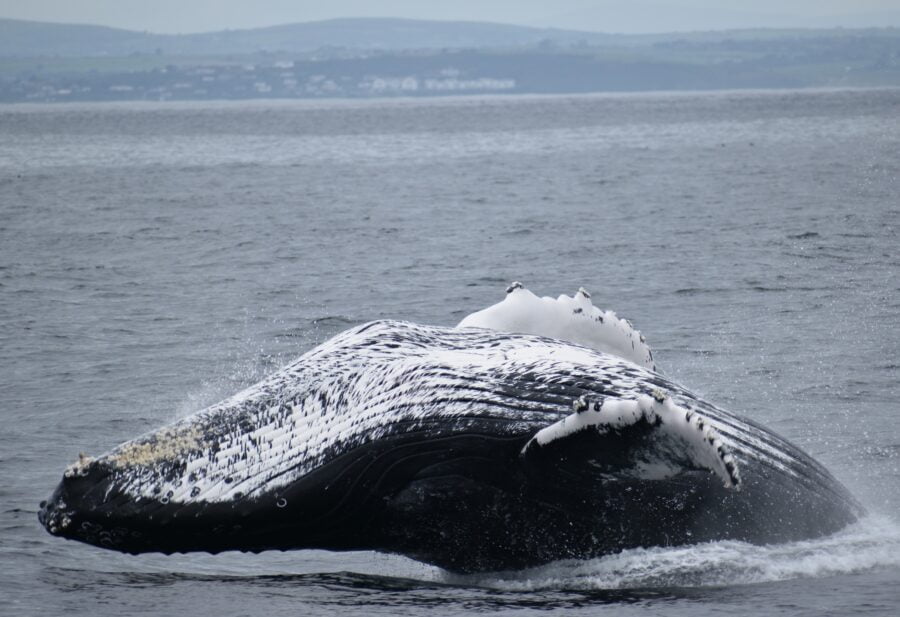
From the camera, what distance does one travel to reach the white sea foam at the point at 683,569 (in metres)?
7.17

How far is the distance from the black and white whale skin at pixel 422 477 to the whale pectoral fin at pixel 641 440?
0.50ft

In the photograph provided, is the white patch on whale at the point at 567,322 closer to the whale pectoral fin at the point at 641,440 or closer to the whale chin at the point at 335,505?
the whale chin at the point at 335,505

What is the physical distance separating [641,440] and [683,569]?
1.19 meters


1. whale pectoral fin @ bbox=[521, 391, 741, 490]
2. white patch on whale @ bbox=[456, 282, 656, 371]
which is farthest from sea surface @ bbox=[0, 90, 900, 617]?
white patch on whale @ bbox=[456, 282, 656, 371]

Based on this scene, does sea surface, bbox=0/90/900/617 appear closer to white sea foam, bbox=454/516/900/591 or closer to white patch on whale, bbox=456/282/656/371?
white sea foam, bbox=454/516/900/591

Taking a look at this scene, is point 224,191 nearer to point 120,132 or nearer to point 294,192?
point 294,192

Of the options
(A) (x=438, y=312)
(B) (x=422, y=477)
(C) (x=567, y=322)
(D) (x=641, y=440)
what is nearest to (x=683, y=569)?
(D) (x=641, y=440)

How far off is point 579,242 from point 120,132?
9172 cm

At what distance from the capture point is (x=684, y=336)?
1519cm

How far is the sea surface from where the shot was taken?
731cm

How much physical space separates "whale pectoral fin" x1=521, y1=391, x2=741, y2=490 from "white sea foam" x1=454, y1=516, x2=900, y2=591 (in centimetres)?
78

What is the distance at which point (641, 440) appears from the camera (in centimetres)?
631

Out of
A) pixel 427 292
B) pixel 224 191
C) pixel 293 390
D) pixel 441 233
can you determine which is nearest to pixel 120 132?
pixel 224 191

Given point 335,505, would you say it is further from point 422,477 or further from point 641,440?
point 641,440
